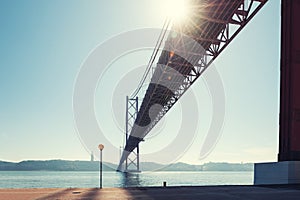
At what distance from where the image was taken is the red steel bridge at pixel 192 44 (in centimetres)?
2141

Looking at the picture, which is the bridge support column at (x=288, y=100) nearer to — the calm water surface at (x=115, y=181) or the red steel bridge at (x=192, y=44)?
the red steel bridge at (x=192, y=44)

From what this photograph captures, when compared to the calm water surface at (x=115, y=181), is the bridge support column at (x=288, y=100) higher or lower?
higher

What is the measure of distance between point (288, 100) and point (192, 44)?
958 cm

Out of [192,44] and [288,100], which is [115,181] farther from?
[288,100]

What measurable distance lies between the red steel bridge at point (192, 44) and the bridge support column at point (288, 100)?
2.14m

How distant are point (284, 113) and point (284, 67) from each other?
2.56 meters

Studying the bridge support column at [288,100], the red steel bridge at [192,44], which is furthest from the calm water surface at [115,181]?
the bridge support column at [288,100]

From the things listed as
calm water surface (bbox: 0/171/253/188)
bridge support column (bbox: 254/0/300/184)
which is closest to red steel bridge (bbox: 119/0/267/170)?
bridge support column (bbox: 254/0/300/184)

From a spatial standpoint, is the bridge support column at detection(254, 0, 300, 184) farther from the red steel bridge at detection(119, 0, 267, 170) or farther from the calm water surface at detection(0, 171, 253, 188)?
the calm water surface at detection(0, 171, 253, 188)

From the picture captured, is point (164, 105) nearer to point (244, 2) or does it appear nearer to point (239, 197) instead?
point (244, 2)

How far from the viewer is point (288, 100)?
18.9 meters

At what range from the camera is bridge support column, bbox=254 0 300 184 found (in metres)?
18.5

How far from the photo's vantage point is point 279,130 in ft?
63.7

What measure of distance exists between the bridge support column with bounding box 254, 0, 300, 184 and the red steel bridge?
2.14 metres
